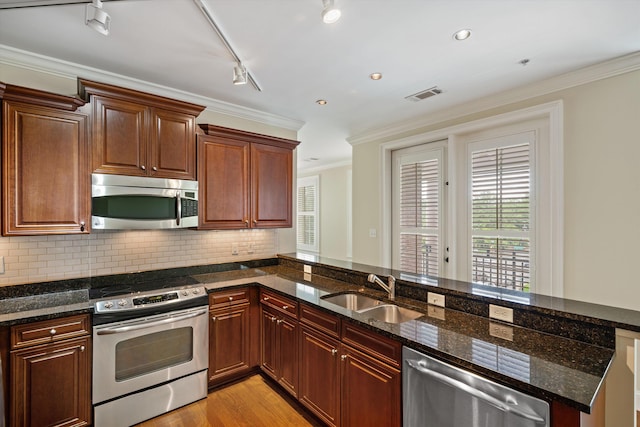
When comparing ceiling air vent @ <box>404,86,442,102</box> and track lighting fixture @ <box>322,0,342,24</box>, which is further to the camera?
ceiling air vent @ <box>404,86,442,102</box>

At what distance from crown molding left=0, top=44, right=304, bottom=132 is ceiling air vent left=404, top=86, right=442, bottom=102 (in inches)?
65.6

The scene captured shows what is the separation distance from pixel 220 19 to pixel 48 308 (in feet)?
7.36

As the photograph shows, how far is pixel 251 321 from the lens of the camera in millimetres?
2986

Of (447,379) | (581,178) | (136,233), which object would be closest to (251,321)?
(136,233)

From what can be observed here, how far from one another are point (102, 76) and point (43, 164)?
36.2 inches

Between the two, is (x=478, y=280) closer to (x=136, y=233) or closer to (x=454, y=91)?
(x=454, y=91)

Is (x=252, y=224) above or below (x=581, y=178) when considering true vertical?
below

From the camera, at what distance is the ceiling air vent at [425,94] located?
3.05 m

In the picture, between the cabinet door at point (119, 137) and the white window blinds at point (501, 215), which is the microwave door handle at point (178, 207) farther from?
the white window blinds at point (501, 215)

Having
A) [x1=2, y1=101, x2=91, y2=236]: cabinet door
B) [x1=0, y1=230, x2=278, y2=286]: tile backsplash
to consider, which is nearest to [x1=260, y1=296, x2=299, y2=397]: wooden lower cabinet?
[x1=0, y1=230, x2=278, y2=286]: tile backsplash

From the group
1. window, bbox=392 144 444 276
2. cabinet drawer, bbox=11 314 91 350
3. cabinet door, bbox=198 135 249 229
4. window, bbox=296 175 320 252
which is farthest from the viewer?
window, bbox=296 175 320 252

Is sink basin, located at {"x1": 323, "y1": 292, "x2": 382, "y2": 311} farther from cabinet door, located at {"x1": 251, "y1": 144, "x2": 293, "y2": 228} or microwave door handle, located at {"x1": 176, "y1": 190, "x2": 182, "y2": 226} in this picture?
microwave door handle, located at {"x1": 176, "y1": 190, "x2": 182, "y2": 226}

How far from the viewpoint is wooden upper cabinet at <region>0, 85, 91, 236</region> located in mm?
2104

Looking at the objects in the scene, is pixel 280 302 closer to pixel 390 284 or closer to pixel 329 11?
pixel 390 284
